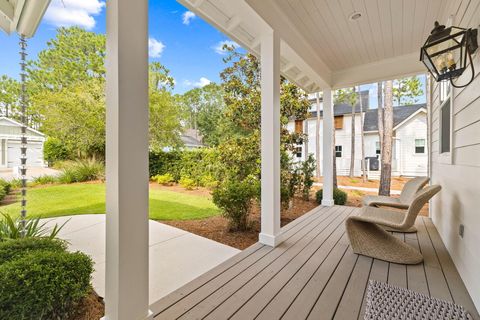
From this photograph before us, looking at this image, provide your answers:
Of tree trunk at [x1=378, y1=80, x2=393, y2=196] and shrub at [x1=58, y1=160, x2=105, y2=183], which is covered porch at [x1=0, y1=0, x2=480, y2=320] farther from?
shrub at [x1=58, y1=160, x2=105, y2=183]

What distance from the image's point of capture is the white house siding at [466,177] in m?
1.63

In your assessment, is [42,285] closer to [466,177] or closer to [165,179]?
[466,177]

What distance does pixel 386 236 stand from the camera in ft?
8.07

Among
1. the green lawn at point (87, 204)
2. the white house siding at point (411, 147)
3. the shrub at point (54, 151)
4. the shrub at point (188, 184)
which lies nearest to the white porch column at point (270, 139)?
the green lawn at point (87, 204)

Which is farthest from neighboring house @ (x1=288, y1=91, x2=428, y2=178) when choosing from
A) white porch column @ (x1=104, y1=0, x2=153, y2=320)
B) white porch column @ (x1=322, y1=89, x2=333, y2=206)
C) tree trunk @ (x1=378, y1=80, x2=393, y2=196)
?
white porch column @ (x1=104, y1=0, x2=153, y2=320)

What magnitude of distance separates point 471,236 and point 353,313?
1.20 m

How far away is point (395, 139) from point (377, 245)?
11.6 metres

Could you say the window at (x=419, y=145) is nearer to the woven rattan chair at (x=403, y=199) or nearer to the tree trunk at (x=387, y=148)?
the tree trunk at (x=387, y=148)

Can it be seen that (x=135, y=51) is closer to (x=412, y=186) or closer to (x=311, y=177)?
(x=412, y=186)

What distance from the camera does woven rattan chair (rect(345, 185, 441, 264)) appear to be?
222cm

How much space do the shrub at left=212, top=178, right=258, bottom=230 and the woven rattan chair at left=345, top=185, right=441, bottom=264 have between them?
4.83ft

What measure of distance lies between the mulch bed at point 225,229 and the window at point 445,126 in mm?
2663

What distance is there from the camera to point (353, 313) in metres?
1.51

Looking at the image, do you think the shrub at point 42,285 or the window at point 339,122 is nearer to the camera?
the shrub at point 42,285
